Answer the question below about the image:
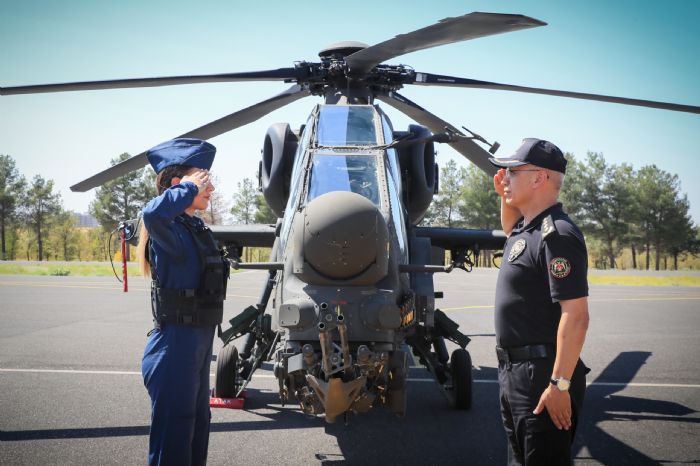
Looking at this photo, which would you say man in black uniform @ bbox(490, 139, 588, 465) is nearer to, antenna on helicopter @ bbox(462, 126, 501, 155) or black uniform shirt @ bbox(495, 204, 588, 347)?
black uniform shirt @ bbox(495, 204, 588, 347)

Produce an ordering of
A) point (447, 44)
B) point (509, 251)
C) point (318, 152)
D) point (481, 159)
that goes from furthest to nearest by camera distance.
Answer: point (481, 159)
point (318, 152)
point (447, 44)
point (509, 251)

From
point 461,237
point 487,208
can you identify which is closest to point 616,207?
point 487,208

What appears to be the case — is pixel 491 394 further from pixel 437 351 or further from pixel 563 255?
pixel 563 255

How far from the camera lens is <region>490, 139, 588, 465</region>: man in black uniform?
2.25m

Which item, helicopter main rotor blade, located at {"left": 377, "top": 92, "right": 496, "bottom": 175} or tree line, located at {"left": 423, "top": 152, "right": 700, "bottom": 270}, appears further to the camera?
tree line, located at {"left": 423, "top": 152, "right": 700, "bottom": 270}

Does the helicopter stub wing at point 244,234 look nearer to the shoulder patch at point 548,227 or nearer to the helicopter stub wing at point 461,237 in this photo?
the helicopter stub wing at point 461,237

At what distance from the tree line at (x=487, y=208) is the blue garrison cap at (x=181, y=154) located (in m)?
49.0

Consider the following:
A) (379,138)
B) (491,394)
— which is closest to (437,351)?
(491,394)

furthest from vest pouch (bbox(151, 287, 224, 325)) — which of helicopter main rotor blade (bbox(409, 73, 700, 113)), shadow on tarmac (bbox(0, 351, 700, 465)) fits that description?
helicopter main rotor blade (bbox(409, 73, 700, 113))

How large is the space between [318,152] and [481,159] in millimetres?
2173

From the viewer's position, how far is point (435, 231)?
625cm

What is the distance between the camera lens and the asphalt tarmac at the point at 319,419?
405 cm

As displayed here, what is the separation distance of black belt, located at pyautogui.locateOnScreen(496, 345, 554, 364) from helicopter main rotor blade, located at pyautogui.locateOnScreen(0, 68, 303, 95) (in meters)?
4.20

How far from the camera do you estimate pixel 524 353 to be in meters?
2.46
